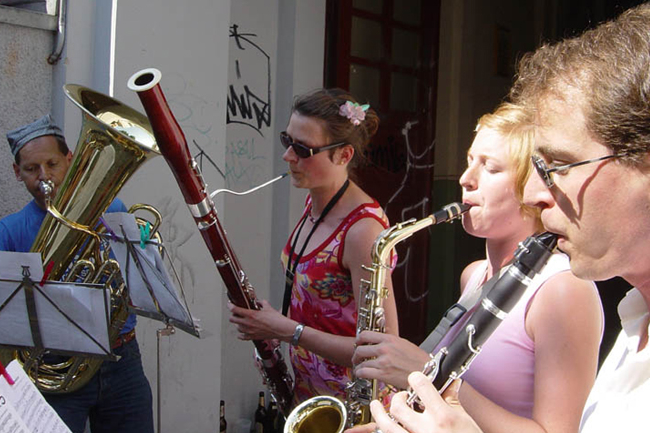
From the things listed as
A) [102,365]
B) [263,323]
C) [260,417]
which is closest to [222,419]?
[260,417]

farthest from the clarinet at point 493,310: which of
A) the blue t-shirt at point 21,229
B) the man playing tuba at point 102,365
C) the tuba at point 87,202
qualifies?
the blue t-shirt at point 21,229

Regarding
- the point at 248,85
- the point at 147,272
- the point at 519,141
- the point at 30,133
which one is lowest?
the point at 147,272

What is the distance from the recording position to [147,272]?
235 cm

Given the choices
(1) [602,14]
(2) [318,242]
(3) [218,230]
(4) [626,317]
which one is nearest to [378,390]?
(2) [318,242]

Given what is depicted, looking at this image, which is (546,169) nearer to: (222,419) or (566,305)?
(566,305)

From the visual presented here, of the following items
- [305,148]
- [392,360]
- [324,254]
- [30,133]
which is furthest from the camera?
[30,133]

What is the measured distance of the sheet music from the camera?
4.67ft

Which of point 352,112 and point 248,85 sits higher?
point 248,85

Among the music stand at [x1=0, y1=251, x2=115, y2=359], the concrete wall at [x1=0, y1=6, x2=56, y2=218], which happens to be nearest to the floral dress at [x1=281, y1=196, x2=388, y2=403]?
the music stand at [x1=0, y1=251, x2=115, y2=359]

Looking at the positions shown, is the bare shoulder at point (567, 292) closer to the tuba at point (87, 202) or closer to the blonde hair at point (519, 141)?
the blonde hair at point (519, 141)

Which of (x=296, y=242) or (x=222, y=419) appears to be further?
(x=222, y=419)

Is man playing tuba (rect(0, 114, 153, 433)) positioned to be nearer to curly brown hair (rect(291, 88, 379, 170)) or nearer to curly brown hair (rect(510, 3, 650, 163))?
curly brown hair (rect(291, 88, 379, 170))

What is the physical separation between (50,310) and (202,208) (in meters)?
0.61

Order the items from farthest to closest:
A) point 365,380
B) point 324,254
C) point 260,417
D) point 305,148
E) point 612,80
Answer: point 260,417 < point 305,148 < point 324,254 < point 365,380 < point 612,80
